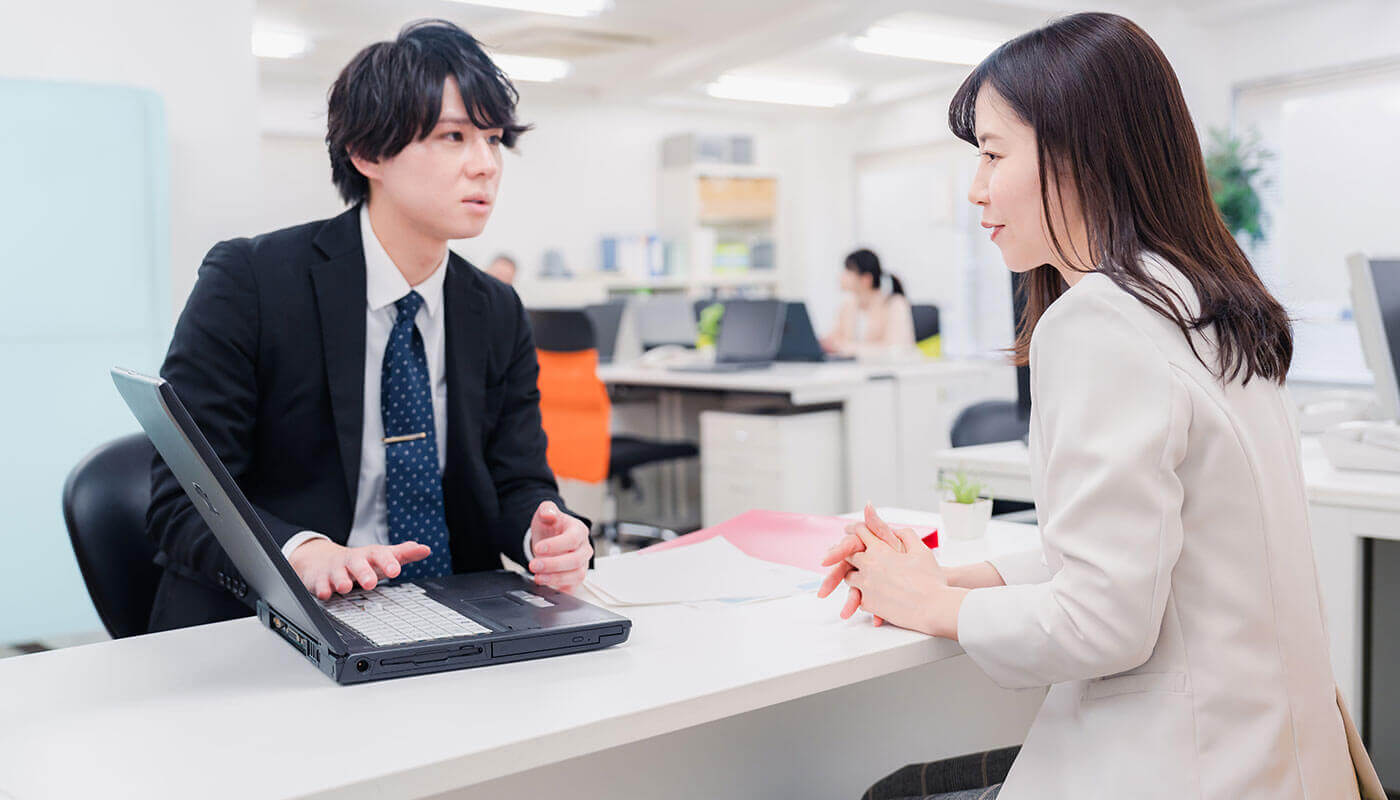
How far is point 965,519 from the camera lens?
1.69 metres

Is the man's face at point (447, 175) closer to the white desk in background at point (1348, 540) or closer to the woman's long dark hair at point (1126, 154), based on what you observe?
the woman's long dark hair at point (1126, 154)

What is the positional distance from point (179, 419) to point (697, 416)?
187 inches

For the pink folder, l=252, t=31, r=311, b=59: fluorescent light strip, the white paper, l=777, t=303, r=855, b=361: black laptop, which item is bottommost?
the white paper

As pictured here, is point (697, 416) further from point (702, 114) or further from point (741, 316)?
point (702, 114)

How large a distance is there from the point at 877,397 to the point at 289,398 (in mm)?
3540

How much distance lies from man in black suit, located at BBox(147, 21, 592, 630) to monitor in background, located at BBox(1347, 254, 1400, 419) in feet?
6.43

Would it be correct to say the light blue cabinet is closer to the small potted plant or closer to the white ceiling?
the small potted plant

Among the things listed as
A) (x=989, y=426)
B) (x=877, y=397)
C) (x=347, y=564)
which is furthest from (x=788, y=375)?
(x=347, y=564)

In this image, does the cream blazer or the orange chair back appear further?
the orange chair back

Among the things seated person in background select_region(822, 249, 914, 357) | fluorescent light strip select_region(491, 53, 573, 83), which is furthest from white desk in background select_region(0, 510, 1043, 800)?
fluorescent light strip select_region(491, 53, 573, 83)

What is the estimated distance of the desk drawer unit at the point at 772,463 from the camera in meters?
4.59

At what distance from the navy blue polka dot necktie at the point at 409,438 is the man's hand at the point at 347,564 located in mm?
313

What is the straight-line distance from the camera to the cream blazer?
97 cm

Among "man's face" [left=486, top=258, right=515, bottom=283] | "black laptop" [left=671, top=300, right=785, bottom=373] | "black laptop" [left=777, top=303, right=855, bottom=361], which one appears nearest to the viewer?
"black laptop" [left=671, top=300, right=785, bottom=373]
